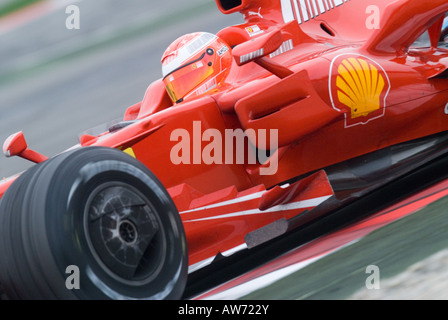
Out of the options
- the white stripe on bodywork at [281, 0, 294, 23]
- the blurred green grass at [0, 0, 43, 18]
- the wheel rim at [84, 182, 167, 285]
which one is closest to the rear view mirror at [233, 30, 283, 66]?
the wheel rim at [84, 182, 167, 285]

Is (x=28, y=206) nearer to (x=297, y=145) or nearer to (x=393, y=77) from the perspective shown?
(x=297, y=145)

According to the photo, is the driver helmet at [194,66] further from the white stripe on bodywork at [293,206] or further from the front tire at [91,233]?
the front tire at [91,233]

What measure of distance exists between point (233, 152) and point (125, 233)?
1.10 metres

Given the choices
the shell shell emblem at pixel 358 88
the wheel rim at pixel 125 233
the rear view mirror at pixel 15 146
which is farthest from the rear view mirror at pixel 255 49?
the rear view mirror at pixel 15 146

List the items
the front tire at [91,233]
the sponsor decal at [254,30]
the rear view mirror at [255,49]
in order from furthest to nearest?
1. the sponsor decal at [254,30]
2. the rear view mirror at [255,49]
3. the front tire at [91,233]

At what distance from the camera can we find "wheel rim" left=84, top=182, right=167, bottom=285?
2.59 m

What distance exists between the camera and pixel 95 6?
30.9 ft

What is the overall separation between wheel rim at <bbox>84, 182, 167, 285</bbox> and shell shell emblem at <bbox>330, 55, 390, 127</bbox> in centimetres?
150

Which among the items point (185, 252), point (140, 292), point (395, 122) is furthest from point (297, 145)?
point (140, 292)

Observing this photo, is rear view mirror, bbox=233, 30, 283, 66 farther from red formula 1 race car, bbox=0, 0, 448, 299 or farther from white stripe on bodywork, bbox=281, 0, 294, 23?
white stripe on bodywork, bbox=281, 0, 294, 23

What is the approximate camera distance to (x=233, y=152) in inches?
144

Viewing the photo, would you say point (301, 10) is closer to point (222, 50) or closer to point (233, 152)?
point (222, 50)

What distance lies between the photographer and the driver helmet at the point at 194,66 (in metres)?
4.27
